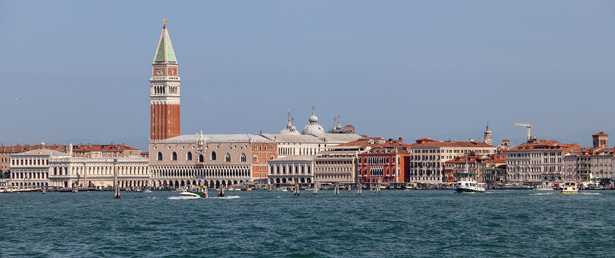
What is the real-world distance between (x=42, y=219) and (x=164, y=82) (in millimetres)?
86680

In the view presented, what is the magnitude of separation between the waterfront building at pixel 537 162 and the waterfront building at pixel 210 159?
1061 inches

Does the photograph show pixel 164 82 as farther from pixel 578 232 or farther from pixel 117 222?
pixel 578 232

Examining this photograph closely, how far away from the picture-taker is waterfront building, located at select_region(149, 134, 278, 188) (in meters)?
138

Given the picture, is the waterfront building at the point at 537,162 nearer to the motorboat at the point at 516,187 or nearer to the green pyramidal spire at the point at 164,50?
the motorboat at the point at 516,187

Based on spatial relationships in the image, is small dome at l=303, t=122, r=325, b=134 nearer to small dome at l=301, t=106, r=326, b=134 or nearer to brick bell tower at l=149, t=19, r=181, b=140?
small dome at l=301, t=106, r=326, b=134

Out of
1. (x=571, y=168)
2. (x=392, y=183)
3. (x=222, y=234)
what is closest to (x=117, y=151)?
(x=392, y=183)

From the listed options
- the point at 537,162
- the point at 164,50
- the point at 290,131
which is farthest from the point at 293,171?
the point at 537,162

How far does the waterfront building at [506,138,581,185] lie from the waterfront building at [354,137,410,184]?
11923 millimetres

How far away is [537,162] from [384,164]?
16319mm

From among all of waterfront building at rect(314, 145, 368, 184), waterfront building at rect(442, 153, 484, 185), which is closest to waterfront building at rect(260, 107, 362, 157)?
waterfront building at rect(314, 145, 368, 184)

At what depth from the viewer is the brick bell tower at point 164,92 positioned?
143 m

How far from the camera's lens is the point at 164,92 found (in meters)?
143

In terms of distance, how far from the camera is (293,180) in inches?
5369

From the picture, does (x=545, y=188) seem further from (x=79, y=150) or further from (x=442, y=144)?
(x=79, y=150)
